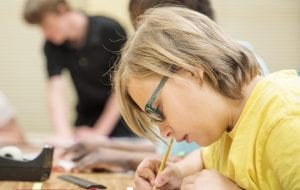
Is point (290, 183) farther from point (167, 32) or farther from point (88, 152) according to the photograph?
point (88, 152)

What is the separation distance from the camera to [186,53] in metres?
0.87

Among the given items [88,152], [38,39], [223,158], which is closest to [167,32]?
[223,158]

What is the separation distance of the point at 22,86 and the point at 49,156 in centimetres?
243

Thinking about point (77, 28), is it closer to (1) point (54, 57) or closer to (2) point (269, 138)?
(1) point (54, 57)

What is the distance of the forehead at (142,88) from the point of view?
0.90 metres

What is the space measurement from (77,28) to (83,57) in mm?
165

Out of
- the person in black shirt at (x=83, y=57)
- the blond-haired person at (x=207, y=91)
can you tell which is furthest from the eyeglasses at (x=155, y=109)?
the person in black shirt at (x=83, y=57)

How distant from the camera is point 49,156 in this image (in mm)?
1275

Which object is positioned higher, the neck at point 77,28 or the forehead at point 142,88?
the forehead at point 142,88

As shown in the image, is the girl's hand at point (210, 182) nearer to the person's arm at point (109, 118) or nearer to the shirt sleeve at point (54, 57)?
the person's arm at point (109, 118)

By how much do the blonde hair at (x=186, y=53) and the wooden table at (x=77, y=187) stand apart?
14.7 inches

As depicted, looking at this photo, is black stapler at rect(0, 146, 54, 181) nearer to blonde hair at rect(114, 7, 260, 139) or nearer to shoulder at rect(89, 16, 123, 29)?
blonde hair at rect(114, 7, 260, 139)

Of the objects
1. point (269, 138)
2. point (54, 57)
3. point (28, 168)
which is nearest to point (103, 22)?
point (54, 57)

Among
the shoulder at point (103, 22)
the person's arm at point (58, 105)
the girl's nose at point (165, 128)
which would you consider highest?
the girl's nose at point (165, 128)
